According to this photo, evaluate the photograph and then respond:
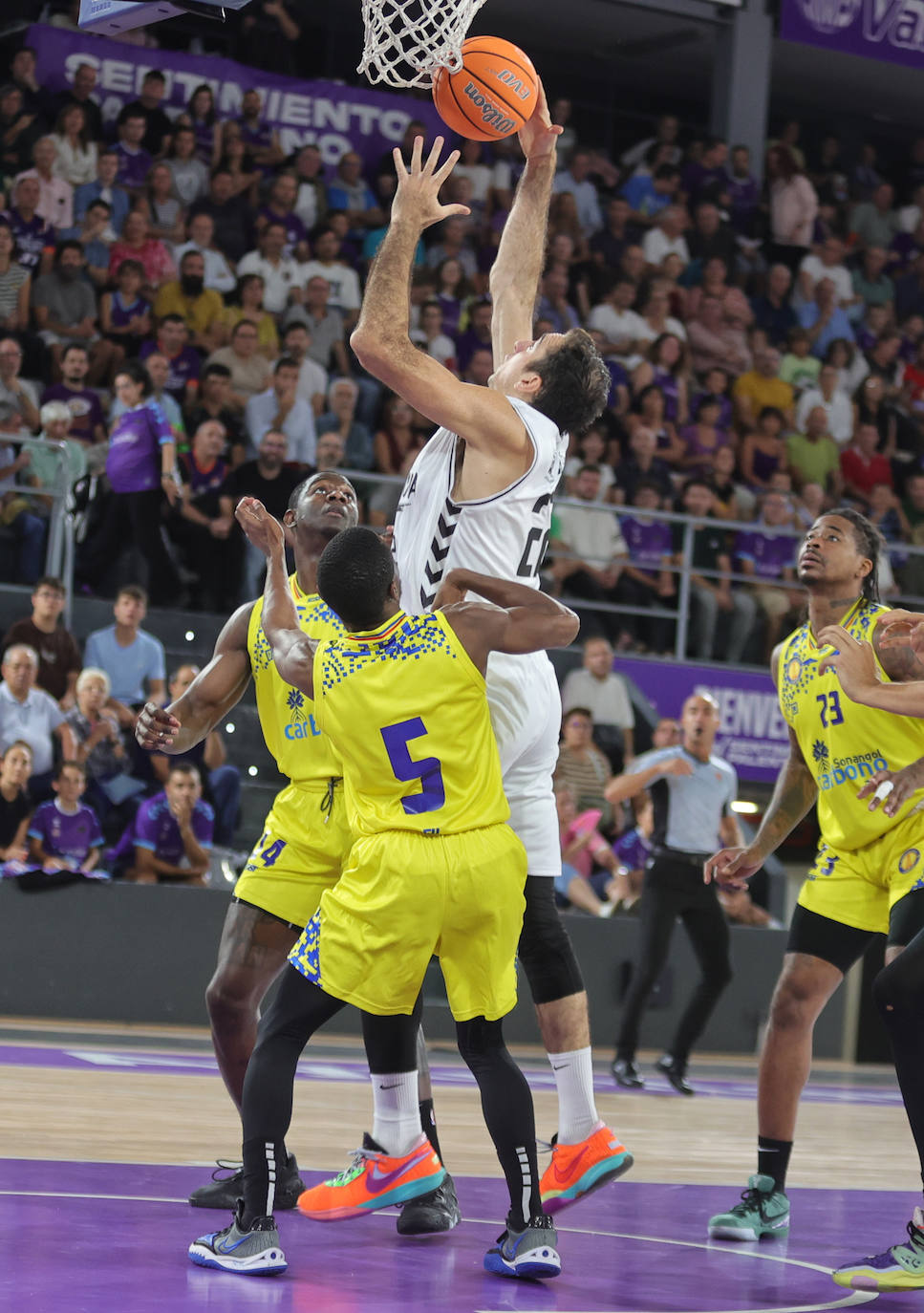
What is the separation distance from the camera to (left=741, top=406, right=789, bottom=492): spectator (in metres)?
16.2

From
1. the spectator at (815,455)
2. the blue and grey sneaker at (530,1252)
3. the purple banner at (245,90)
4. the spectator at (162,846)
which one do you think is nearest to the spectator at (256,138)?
the purple banner at (245,90)

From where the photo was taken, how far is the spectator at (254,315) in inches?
550

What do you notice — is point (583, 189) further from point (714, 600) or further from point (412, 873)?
point (412, 873)

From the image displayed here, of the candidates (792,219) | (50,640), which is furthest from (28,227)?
(792,219)

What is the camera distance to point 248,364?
13.6m

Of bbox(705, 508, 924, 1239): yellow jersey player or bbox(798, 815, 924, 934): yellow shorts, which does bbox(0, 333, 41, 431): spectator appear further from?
bbox(798, 815, 924, 934): yellow shorts

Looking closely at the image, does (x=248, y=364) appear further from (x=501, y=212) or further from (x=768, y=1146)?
(x=768, y=1146)

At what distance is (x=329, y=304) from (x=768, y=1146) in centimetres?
1023

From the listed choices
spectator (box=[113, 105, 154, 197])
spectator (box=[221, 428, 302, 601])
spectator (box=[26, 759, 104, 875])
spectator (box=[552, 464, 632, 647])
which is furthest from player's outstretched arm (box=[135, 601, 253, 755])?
spectator (box=[113, 105, 154, 197])

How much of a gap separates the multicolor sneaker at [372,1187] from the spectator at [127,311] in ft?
30.7

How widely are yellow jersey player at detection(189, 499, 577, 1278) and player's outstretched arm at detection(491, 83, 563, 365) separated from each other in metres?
1.37

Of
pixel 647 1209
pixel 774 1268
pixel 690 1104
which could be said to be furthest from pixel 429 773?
pixel 690 1104

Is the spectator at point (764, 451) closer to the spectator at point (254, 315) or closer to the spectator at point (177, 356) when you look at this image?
the spectator at point (254, 315)

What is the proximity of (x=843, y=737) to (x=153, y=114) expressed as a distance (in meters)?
11.0
